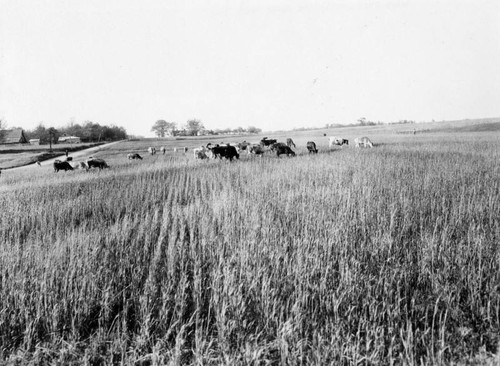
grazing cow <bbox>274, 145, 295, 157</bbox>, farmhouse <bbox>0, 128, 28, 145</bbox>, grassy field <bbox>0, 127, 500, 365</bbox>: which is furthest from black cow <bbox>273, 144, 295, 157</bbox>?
farmhouse <bbox>0, 128, 28, 145</bbox>

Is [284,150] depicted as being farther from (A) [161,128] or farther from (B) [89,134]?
(A) [161,128]

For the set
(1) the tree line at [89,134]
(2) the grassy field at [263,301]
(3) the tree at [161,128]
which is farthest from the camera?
(3) the tree at [161,128]

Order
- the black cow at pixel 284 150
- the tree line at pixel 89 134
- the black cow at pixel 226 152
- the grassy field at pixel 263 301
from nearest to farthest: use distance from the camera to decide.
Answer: the grassy field at pixel 263 301 < the black cow at pixel 226 152 < the black cow at pixel 284 150 < the tree line at pixel 89 134

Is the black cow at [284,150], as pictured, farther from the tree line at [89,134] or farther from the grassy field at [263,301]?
the tree line at [89,134]

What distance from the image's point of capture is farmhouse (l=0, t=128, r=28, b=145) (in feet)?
231

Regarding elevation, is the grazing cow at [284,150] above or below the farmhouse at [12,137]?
below

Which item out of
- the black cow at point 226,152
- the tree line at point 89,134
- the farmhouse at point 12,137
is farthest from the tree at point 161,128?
the black cow at point 226,152

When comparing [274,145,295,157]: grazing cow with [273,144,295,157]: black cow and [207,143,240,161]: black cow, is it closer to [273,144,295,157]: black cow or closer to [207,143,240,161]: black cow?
[273,144,295,157]: black cow

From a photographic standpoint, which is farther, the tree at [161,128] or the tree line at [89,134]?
the tree at [161,128]

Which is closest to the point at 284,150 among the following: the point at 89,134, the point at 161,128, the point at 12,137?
the point at 12,137

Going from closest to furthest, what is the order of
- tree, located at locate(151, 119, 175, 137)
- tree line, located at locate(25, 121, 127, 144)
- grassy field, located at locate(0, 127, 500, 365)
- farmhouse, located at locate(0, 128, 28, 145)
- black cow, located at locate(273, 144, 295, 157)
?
grassy field, located at locate(0, 127, 500, 365) < black cow, located at locate(273, 144, 295, 157) < farmhouse, located at locate(0, 128, 28, 145) < tree line, located at locate(25, 121, 127, 144) < tree, located at locate(151, 119, 175, 137)

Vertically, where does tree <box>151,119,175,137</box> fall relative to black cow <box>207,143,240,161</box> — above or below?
above

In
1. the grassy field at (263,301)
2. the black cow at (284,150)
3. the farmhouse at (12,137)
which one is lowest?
the grassy field at (263,301)

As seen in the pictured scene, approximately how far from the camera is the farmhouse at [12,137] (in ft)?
231
